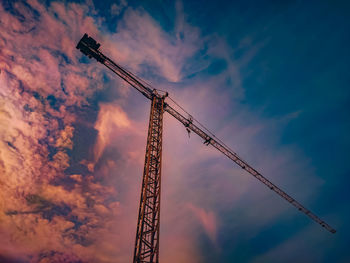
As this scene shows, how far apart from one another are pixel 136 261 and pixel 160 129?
44.3 ft

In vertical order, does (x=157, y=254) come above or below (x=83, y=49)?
below

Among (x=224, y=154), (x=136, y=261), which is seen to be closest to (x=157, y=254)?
(x=136, y=261)

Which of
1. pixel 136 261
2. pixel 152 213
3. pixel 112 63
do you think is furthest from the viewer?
pixel 112 63

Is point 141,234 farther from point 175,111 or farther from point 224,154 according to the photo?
point 224,154

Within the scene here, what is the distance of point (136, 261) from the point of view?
12.7 metres

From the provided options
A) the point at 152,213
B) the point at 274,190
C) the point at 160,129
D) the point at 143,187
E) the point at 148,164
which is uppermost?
the point at 274,190

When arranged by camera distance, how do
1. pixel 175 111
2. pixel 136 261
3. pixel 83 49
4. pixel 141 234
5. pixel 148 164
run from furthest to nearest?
1. pixel 175 111
2. pixel 83 49
3. pixel 148 164
4. pixel 141 234
5. pixel 136 261

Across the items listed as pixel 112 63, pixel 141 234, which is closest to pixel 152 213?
pixel 141 234

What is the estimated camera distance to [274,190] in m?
43.5

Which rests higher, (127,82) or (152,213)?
(127,82)

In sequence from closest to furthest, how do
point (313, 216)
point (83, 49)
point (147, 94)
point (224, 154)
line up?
point (83, 49) < point (147, 94) < point (224, 154) < point (313, 216)

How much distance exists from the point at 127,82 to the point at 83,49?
639 cm

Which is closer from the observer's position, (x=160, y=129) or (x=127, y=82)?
(x=160, y=129)

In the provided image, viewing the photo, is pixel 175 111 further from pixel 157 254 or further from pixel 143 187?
pixel 157 254
